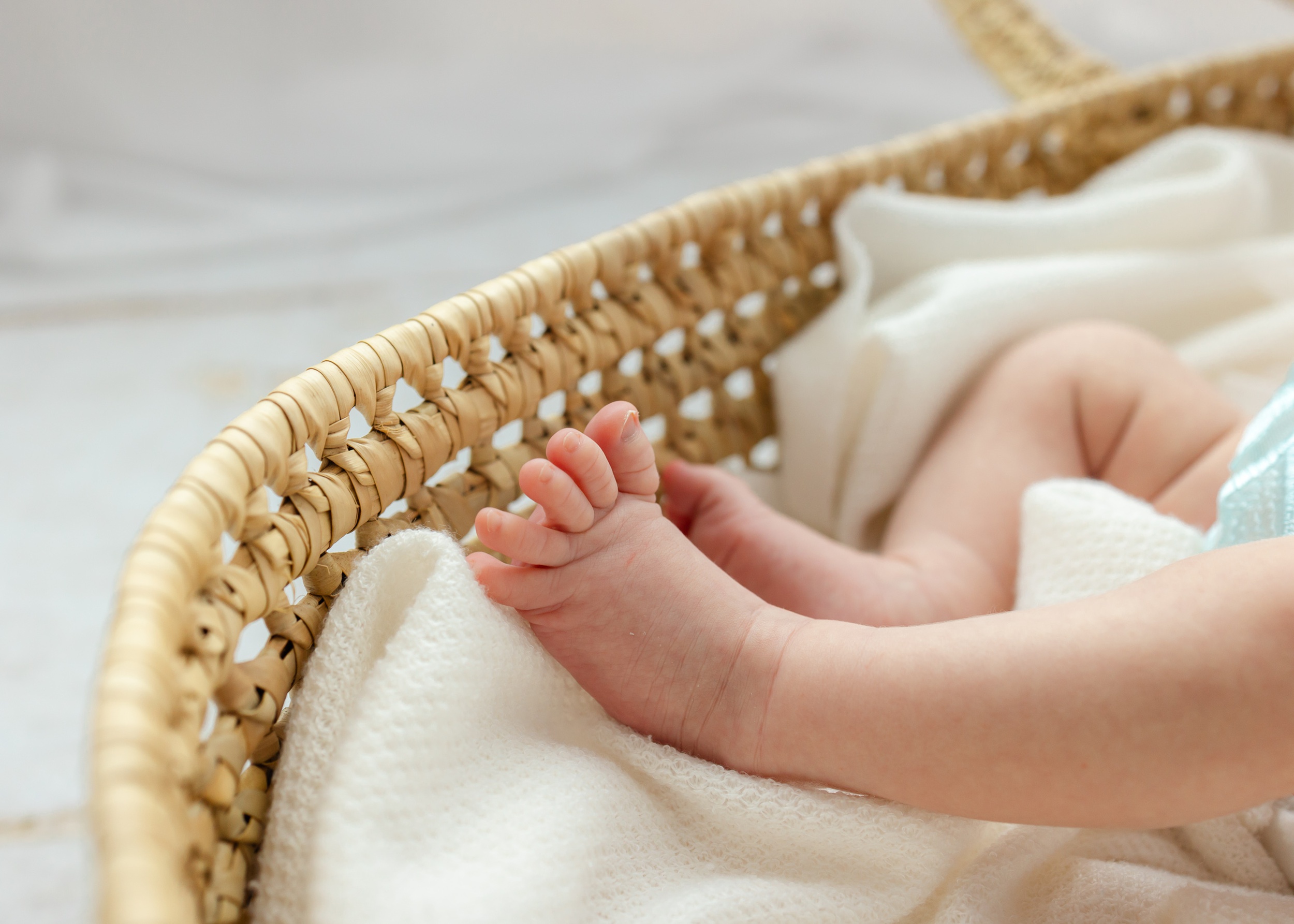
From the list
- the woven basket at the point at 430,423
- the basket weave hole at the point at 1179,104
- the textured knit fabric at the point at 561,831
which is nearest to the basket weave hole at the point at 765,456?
the woven basket at the point at 430,423

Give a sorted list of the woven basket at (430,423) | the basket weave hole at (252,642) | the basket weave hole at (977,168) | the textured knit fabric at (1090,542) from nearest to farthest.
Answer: the woven basket at (430,423)
the textured knit fabric at (1090,542)
the basket weave hole at (252,642)
the basket weave hole at (977,168)

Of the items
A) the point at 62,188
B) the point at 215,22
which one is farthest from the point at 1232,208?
the point at 62,188

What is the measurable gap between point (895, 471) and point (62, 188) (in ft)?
3.10

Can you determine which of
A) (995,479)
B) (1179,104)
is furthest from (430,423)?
(1179,104)

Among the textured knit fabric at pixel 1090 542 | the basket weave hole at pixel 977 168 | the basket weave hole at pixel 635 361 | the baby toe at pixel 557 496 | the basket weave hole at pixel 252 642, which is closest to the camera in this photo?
the baby toe at pixel 557 496

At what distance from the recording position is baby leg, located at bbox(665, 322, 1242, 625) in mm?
598

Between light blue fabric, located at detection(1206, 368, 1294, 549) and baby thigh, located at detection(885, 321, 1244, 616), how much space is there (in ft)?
0.25

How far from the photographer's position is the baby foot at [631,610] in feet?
1.53

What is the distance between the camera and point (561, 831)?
422 millimetres

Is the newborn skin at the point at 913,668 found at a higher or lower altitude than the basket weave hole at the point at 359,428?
lower

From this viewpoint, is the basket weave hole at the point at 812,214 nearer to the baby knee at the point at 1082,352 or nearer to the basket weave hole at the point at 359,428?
the baby knee at the point at 1082,352

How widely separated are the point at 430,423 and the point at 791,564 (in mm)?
216

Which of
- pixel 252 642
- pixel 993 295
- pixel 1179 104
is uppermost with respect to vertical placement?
pixel 1179 104

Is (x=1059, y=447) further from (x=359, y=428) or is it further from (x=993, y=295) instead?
(x=359, y=428)
